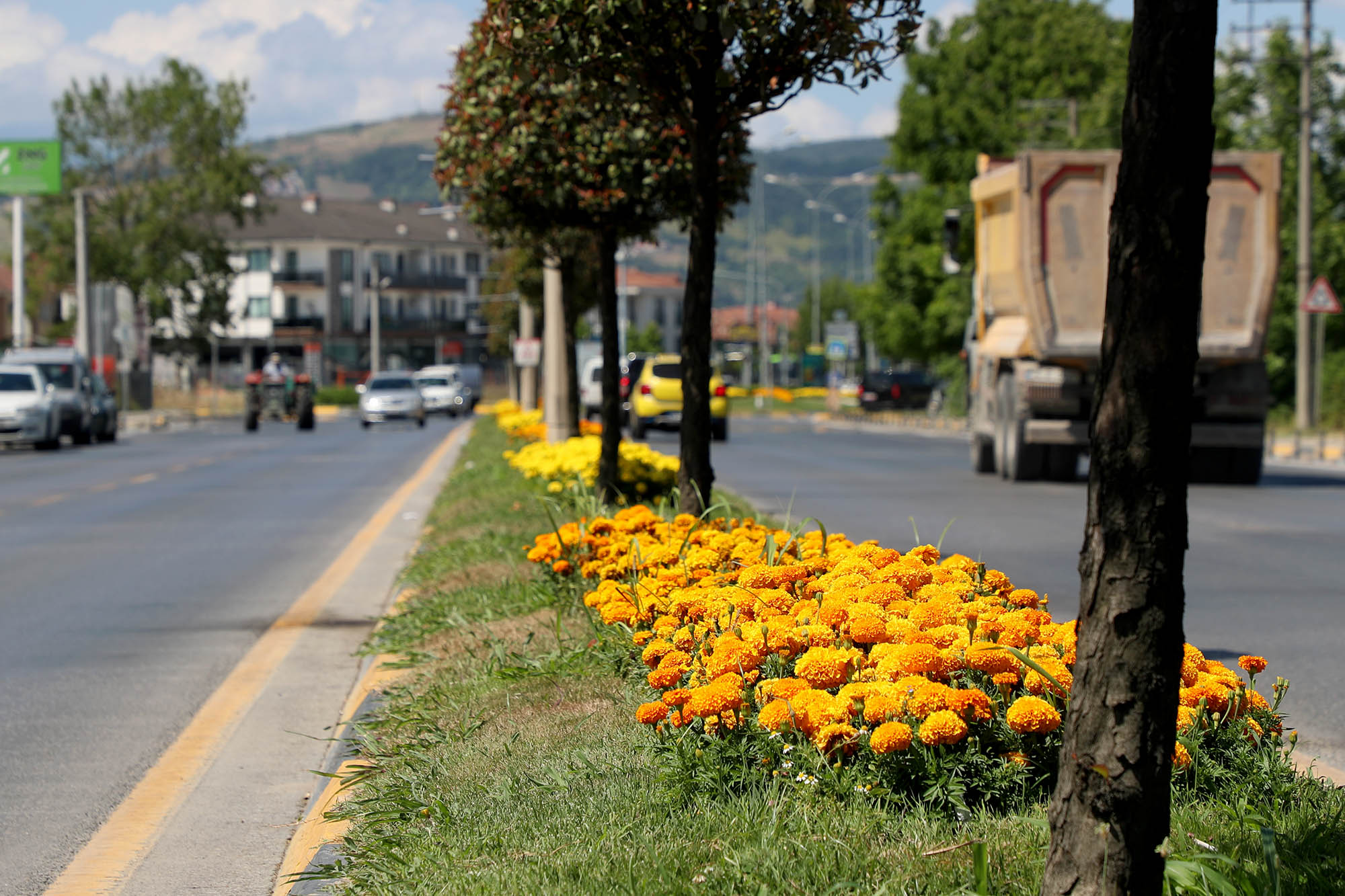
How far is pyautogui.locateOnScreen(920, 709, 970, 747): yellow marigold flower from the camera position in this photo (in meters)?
4.20

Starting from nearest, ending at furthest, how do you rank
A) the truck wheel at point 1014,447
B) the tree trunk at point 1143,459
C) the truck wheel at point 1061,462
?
the tree trunk at point 1143,459
the truck wheel at point 1014,447
the truck wheel at point 1061,462

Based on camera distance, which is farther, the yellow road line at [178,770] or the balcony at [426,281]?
the balcony at [426,281]

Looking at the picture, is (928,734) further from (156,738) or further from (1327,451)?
(1327,451)

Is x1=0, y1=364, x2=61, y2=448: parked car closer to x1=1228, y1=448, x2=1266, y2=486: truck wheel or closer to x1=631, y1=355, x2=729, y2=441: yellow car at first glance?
x1=631, y1=355, x2=729, y2=441: yellow car

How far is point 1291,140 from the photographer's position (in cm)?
3753

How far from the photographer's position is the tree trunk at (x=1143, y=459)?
321 cm

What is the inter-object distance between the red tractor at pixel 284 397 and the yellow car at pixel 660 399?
14.8m

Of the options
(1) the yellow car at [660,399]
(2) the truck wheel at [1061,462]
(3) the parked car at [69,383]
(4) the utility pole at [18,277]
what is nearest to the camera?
(2) the truck wheel at [1061,462]

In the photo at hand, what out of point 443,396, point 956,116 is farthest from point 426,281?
point 956,116

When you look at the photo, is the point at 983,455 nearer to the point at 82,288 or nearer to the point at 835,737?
the point at 835,737

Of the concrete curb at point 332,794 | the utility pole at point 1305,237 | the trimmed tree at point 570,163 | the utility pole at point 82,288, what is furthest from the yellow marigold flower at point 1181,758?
the utility pole at point 82,288

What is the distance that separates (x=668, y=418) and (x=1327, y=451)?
43.5ft

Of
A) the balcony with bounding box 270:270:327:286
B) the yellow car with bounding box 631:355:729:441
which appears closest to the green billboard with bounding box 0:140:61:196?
the yellow car with bounding box 631:355:729:441

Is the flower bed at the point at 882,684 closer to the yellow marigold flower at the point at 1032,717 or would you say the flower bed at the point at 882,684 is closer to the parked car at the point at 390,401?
the yellow marigold flower at the point at 1032,717
